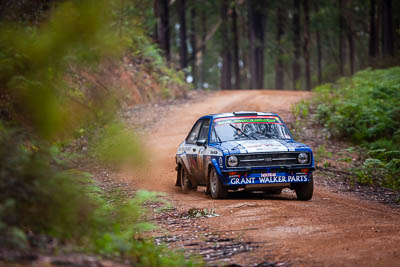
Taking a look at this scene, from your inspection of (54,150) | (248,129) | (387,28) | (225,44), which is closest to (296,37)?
(225,44)

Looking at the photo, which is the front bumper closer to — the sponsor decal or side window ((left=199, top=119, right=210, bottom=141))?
the sponsor decal

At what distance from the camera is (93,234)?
4656mm

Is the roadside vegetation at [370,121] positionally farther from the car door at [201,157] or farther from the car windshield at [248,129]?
the car door at [201,157]

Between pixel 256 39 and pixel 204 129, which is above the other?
pixel 256 39

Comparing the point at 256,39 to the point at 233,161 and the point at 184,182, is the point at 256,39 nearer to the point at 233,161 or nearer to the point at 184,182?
the point at 184,182

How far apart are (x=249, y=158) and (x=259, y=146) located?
13.4 inches

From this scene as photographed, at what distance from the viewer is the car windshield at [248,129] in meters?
10.6

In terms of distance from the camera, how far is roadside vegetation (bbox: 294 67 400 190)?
14523 mm

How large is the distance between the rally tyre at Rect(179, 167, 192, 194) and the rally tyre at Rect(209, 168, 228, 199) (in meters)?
1.35

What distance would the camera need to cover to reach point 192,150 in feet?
37.1

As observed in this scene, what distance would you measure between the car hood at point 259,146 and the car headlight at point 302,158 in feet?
0.36

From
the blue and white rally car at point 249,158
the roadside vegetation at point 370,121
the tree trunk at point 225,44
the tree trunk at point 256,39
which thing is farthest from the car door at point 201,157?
the tree trunk at point 225,44

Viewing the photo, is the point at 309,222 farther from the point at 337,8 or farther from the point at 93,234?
the point at 337,8

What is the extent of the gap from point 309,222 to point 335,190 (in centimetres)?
543
